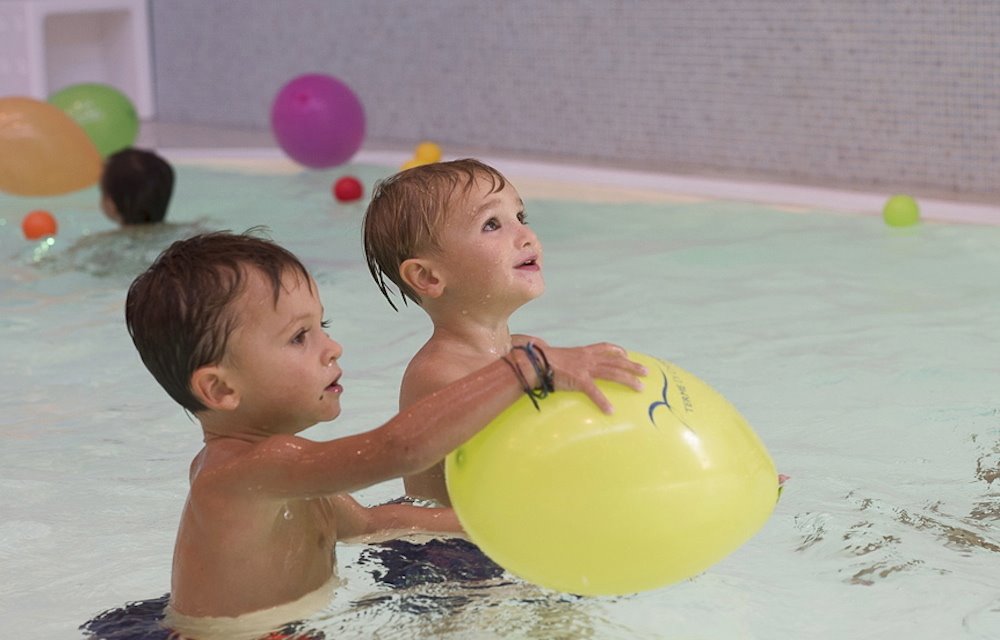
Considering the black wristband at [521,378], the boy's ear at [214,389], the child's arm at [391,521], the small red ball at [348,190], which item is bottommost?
the small red ball at [348,190]

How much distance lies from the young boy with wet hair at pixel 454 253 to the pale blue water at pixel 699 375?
0.39 m

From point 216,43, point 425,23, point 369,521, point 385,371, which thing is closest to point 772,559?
point 369,521

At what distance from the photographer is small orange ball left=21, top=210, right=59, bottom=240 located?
20.2 feet

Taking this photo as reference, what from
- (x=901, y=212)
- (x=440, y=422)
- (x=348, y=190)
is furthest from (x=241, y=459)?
(x=348, y=190)

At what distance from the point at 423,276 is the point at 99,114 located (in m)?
5.54

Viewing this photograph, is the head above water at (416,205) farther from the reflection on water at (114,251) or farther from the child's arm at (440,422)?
the reflection on water at (114,251)

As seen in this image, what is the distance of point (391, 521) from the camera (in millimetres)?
2447

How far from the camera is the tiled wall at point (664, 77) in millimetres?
6777

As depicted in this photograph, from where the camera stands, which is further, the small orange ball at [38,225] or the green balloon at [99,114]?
the green balloon at [99,114]

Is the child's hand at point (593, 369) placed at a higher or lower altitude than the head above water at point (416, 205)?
lower

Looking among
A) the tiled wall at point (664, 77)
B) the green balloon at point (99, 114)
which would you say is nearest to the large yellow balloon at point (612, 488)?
the tiled wall at point (664, 77)

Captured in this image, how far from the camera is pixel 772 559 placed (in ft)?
8.91

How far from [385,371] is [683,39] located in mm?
4152

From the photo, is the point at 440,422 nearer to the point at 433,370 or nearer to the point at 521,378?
the point at 521,378
